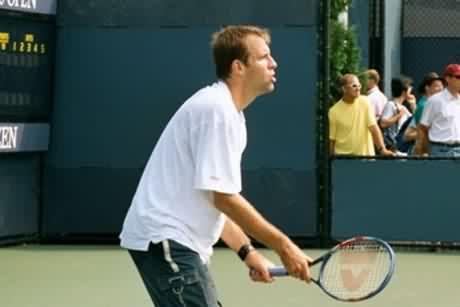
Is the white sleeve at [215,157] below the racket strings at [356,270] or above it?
above

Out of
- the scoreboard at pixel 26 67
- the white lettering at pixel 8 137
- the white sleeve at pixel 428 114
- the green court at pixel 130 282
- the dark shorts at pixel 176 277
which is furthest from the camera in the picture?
the white sleeve at pixel 428 114

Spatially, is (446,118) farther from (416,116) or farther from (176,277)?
(176,277)

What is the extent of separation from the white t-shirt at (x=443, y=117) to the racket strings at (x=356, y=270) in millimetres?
7469

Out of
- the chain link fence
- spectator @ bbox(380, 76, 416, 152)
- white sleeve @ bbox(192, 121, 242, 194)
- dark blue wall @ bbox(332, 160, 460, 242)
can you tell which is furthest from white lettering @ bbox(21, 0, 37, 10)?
the chain link fence

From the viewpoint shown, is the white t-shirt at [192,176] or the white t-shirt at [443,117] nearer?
the white t-shirt at [192,176]

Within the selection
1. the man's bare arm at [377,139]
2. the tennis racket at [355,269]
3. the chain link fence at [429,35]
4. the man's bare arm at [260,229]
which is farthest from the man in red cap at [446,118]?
the man's bare arm at [260,229]

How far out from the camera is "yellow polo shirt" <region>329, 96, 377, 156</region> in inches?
512

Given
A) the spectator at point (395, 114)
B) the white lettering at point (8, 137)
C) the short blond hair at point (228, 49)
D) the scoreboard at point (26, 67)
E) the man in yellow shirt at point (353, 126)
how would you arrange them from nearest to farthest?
1. the short blond hair at point (228, 49)
2. the white lettering at point (8, 137)
3. the scoreboard at point (26, 67)
4. the man in yellow shirt at point (353, 126)
5. the spectator at point (395, 114)

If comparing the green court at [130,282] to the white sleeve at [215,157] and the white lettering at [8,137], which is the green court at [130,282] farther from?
the white sleeve at [215,157]

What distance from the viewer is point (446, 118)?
A: 12.6 metres

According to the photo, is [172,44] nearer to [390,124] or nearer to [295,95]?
[295,95]

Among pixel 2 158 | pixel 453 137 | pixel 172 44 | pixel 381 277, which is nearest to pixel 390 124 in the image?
pixel 453 137

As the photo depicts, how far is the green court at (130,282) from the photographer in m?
9.45

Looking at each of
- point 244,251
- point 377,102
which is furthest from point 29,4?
point 244,251
